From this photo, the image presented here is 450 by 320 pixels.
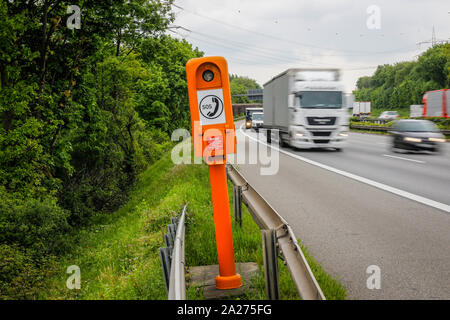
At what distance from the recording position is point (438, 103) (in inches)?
1559

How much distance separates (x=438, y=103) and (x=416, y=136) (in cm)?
2297

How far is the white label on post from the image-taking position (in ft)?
13.4

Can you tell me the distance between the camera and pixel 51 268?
34.0 ft

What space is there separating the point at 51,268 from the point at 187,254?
6.17 m

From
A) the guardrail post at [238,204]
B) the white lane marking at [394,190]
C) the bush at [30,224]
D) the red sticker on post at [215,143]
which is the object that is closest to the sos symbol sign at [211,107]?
the red sticker on post at [215,143]

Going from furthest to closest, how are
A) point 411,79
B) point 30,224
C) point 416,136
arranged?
point 411,79, point 416,136, point 30,224

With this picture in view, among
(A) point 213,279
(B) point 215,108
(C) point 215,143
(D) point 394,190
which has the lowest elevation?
(D) point 394,190

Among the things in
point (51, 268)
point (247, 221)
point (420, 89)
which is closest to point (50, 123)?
point (51, 268)

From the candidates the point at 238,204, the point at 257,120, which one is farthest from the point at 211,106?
the point at 257,120

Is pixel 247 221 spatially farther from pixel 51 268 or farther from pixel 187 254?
pixel 51 268

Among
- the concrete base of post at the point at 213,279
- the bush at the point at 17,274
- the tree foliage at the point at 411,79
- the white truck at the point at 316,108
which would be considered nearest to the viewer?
the concrete base of post at the point at 213,279

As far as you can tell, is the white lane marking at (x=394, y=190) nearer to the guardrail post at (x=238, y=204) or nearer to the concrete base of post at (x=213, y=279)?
the guardrail post at (x=238, y=204)

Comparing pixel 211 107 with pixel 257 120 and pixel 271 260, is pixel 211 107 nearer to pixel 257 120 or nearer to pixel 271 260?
pixel 271 260

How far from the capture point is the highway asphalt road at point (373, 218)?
4.93 meters
